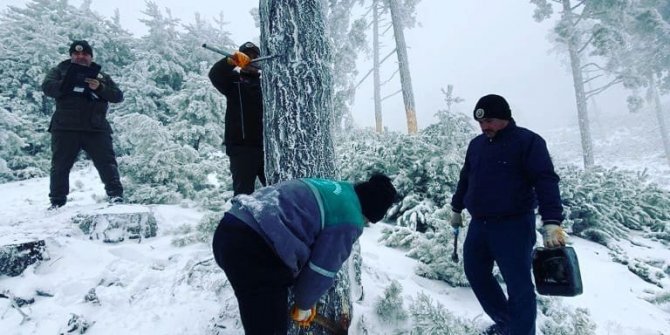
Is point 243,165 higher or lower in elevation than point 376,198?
higher

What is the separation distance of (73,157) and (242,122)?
2708 mm

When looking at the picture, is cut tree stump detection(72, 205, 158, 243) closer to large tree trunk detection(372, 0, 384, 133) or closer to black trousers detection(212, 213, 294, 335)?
black trousers detection(212, 213, 294, 335)

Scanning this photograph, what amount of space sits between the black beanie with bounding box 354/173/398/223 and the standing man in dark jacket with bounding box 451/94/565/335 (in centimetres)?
126

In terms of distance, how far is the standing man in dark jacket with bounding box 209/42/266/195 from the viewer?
3.57 meters

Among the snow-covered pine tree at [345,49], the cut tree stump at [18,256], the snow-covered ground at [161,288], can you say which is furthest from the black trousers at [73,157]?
the snow-covered pine tree at [345,49]

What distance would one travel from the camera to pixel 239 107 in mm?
Answer: 3633

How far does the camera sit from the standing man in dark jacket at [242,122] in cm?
357

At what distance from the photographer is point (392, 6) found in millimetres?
13250

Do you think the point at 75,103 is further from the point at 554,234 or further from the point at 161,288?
the point at 554,234

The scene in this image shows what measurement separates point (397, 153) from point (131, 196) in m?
4.71

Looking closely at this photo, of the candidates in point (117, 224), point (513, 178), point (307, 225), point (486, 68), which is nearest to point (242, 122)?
point (117, 224)

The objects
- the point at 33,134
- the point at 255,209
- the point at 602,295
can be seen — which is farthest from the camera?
the point at 33,134

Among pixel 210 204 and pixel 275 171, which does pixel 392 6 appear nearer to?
pixel 210 204

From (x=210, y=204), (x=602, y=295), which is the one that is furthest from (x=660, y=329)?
(x=210, y=204)
